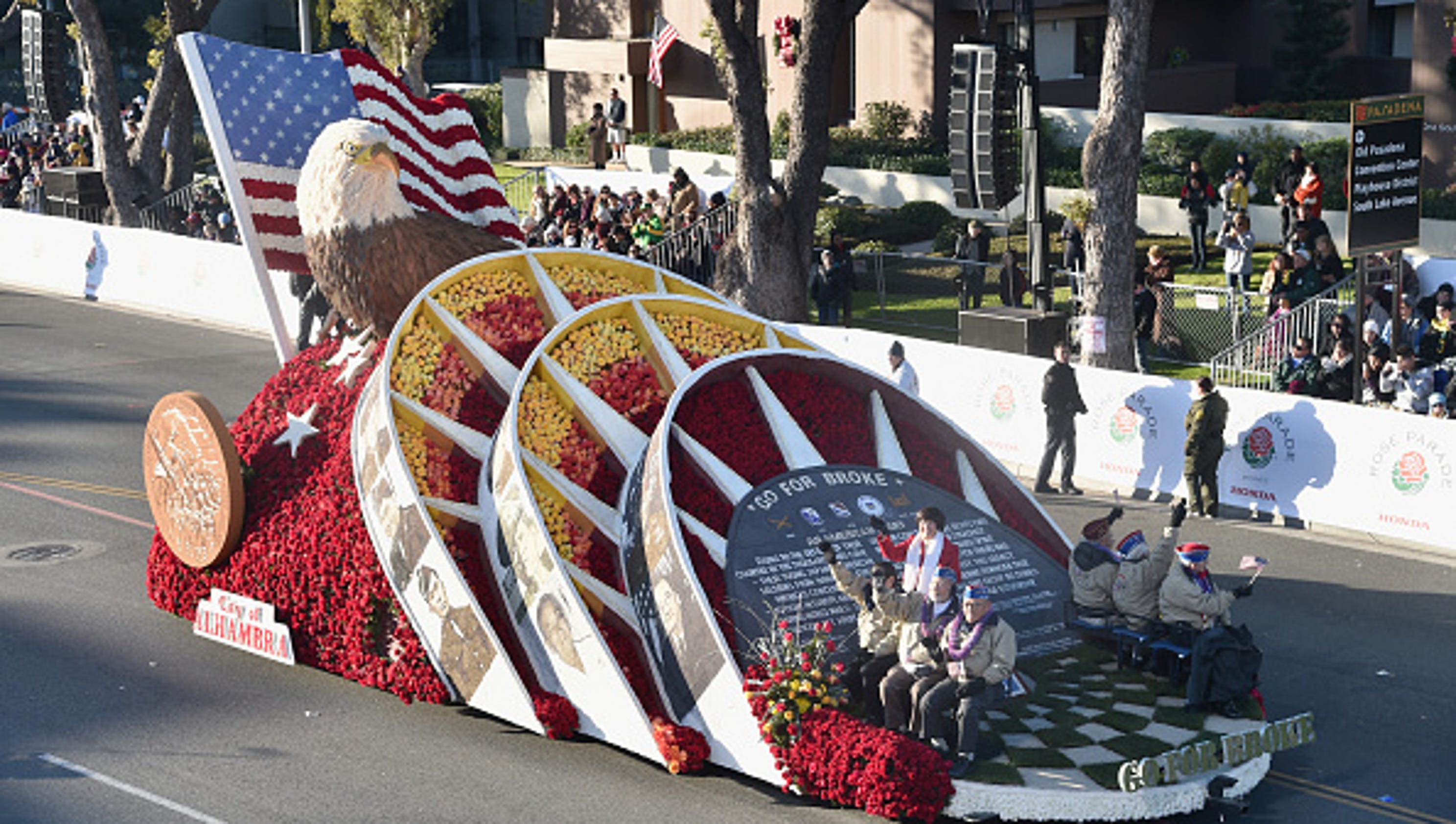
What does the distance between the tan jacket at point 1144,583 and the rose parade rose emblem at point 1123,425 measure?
7424mm

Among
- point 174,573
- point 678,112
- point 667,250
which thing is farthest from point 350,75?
point 678,112

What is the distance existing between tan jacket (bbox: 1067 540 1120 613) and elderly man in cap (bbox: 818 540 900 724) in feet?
7.07

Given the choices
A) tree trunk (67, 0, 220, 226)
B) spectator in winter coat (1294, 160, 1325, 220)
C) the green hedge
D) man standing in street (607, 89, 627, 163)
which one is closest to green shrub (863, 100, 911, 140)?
the green hedge

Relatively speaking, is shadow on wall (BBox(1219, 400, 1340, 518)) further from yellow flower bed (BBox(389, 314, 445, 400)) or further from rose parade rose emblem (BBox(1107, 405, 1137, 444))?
yellow flower bed (BBox(389, 314, 445, 400))

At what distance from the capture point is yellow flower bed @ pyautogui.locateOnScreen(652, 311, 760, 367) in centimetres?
1652

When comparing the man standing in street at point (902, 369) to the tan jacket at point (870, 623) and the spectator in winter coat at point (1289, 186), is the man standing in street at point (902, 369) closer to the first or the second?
the tan jacket at point (870, 623)

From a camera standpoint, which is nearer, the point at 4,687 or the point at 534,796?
the point at 534,796

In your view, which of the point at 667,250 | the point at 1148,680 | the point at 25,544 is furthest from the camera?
the point at 667,250

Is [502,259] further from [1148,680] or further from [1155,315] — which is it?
[1155,315]

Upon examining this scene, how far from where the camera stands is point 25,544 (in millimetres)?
20406

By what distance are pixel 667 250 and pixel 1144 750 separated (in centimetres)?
2273

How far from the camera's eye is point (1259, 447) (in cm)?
2098

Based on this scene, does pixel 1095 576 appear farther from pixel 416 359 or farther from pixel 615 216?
pixel 615 216

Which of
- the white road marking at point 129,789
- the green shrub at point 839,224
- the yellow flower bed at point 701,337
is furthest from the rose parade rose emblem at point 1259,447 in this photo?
the green shrub at point 839,224
